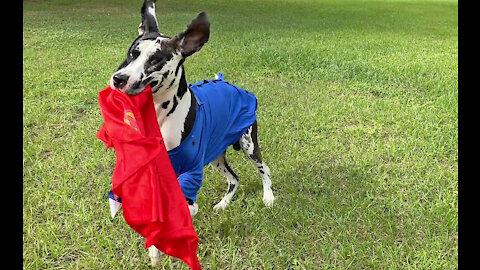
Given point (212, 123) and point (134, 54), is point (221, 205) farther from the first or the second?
point (134, 54)

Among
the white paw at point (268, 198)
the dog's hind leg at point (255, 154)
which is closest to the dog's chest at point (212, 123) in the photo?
the dog's hind leg at point (255, 154)

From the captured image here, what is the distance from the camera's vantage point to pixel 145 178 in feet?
6.93

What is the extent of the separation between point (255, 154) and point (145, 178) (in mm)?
1430

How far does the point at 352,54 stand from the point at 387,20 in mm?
6826

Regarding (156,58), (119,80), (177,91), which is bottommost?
(177,91)

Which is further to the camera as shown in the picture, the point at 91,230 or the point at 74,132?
the point at 74,132

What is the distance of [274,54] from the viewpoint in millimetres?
8047

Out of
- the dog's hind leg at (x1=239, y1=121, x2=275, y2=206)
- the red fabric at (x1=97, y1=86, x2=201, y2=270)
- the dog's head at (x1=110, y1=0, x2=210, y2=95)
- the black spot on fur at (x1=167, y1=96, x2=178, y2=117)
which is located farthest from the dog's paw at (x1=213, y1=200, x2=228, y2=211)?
the dog's head at (x1=110, y1=0, x2=210, y2=95)

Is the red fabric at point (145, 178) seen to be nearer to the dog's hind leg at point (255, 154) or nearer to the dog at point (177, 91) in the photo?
the dog at point (177, 91)

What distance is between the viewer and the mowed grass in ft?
9.24

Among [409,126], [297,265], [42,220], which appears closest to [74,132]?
[42,220]

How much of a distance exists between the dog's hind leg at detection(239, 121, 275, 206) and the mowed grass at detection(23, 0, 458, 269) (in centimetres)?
10

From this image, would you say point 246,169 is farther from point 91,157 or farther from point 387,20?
point 387,20

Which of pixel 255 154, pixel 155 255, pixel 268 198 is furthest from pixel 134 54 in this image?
pixel 268 198
